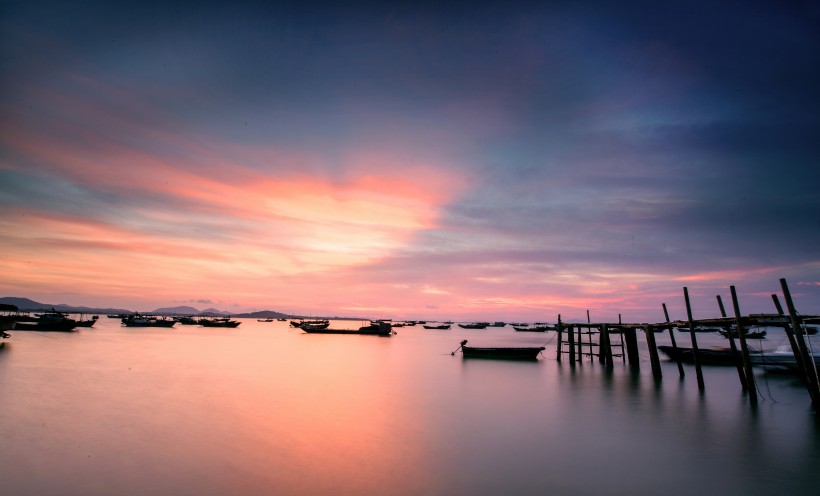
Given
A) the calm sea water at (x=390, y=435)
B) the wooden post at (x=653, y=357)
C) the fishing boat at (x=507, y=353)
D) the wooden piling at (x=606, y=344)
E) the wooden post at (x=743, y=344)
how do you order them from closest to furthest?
the calm sea water at (x=390, y=435)
the wooden post at (x=743, y=344)
the wooden post at (x=653, y=357)
the wooden piling at (x=606, y=344)
the fishing boat at (x=507, y=353)

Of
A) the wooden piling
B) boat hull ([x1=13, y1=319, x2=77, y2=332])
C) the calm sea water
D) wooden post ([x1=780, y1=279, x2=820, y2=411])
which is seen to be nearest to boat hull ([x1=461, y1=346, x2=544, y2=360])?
the wooden piling

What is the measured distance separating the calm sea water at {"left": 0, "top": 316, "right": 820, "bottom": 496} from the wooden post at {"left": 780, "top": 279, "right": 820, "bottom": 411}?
1068 millimetres

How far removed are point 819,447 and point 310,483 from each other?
47.4ft

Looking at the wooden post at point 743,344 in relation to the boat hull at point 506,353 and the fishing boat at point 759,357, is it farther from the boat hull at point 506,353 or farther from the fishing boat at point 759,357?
the boat hull at point 506,353

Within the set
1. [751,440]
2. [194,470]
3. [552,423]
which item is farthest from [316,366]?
[751,440]

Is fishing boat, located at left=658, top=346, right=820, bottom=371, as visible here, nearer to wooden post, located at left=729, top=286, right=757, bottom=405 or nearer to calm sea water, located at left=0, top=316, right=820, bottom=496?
calm sea water, located at left=0, top=316, right=820, bottom=496

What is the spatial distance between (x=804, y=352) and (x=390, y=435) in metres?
14.7

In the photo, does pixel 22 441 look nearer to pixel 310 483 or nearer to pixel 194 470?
pixel 194 470

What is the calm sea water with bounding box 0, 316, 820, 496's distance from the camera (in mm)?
9828

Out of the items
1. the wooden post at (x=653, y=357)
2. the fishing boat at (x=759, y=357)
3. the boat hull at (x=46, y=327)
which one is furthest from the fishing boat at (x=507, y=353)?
the boat hull at (x=46, y=327)

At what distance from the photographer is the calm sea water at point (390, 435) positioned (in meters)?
9.83

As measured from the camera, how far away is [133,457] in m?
11.1

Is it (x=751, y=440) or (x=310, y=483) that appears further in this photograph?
(x=751, y=440)

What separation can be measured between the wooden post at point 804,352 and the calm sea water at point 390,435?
Answer: 1068 mm
